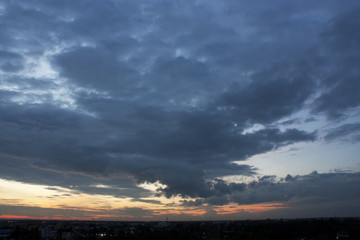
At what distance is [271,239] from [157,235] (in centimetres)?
4512

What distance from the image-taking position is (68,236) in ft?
474

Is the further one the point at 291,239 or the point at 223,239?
the point at 223,239

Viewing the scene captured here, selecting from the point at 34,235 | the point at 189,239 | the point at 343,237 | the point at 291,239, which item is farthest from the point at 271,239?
the point at 34,235

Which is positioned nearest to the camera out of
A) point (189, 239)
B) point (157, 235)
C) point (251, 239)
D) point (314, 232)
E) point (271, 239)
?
point (251, 239)

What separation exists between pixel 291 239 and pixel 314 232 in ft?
73.6

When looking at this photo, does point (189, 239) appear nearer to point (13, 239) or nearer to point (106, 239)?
point (106, 239)

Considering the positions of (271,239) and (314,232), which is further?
(314,232)

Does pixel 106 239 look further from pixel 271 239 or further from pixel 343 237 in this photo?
pixel 343 237

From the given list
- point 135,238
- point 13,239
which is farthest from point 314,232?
point 13,239

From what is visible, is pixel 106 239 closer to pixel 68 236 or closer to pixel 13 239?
pixel 13 239

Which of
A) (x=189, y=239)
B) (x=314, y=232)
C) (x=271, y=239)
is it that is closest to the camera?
(x=189, y=239)

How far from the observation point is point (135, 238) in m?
105

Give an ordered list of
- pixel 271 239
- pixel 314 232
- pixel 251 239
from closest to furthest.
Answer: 1. pixel 251 239
2. pixel 271 239
3. pixel 314 232

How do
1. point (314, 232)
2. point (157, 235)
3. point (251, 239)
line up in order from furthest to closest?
point (314, 232)
point (157, 235)
point (251, 239)
